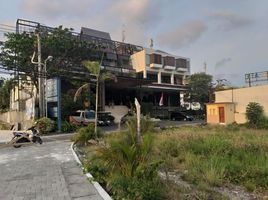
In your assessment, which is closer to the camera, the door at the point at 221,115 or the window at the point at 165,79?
the door at the point at 221,115

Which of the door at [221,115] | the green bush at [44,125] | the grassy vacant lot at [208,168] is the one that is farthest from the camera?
the door at [221,115]

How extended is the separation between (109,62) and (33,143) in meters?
37.7

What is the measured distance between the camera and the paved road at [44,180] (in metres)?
7.89

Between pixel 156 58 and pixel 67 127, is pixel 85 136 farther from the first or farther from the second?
pixel 156 58

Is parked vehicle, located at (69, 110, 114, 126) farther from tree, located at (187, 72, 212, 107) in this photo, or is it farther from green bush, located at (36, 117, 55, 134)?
tree, located at (187, 72, 212, 107)

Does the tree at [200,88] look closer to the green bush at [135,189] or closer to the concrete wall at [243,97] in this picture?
the concrete wall at [243,97]

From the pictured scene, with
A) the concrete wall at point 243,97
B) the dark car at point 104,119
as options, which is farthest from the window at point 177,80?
the dark car at point 104,119

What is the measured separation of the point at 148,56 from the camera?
6375 centimetres

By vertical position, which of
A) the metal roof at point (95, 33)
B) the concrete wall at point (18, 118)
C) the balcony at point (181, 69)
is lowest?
the concrete wall at point (18, 118)

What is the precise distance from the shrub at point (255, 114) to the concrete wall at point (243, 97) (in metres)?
0.67

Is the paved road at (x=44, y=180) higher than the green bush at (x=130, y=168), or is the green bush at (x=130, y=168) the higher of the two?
the green bush at (x=130, y=168)

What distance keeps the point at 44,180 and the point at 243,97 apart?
3361cm

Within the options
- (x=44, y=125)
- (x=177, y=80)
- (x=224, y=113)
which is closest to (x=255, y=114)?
(x=224, y=113)

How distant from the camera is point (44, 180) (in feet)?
31.9
